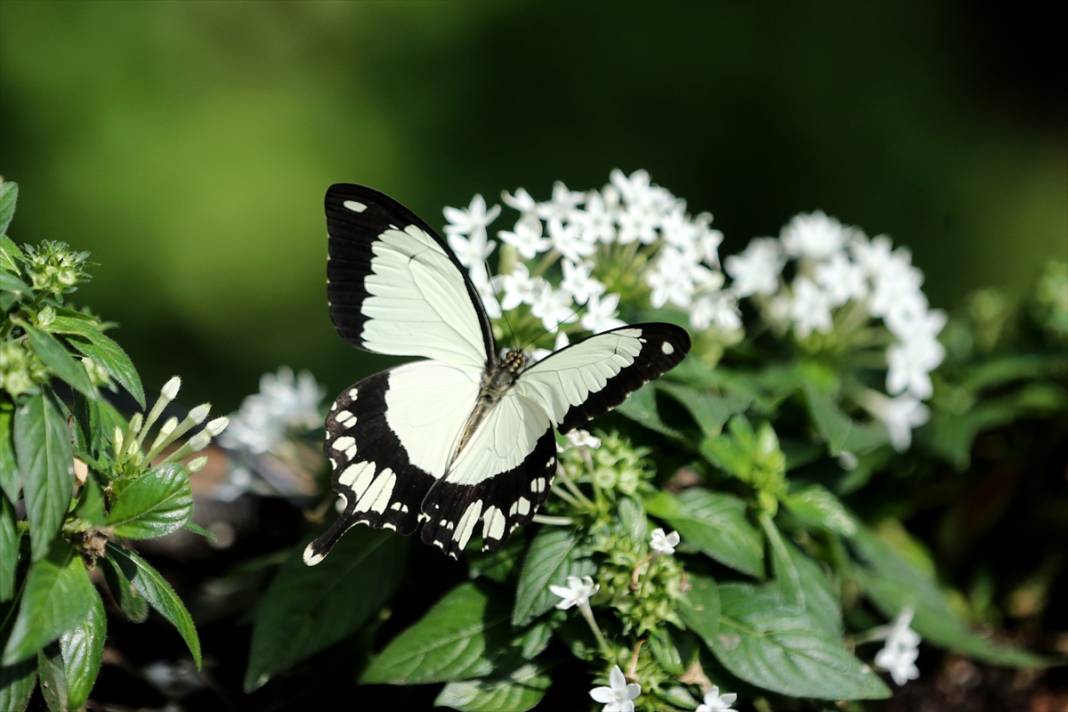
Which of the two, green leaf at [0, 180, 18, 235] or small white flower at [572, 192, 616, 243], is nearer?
green leaf at [0, 180, 18, 235]

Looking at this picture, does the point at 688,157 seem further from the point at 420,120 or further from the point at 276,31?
the point at 276,31

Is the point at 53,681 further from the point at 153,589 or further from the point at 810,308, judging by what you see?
the point at 810,308

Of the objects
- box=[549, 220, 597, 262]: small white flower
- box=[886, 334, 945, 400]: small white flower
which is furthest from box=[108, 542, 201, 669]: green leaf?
box=[886, 334, 945, 400]: small white flower

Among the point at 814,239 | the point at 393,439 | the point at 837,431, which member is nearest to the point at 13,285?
the point at 393,439

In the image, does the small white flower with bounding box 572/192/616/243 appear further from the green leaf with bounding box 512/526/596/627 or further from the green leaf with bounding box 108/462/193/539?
the green leaf with bounding box 108/462/193/539

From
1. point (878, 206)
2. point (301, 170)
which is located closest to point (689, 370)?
point (301, 170)

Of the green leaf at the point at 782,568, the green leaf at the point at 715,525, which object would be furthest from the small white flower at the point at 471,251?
the green leaf at the point at 782,568
